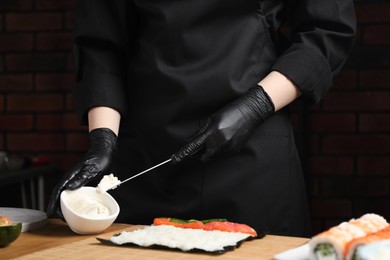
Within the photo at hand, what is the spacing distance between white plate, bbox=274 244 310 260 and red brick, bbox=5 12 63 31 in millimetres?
2489

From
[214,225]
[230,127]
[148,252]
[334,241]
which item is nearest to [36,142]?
[230,127]

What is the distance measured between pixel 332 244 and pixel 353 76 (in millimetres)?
2135

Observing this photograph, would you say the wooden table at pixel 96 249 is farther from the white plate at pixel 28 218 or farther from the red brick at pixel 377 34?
the red brick at pixel 377 34

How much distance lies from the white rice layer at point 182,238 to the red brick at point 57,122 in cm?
208

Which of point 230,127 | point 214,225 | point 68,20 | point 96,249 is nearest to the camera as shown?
point 96,249

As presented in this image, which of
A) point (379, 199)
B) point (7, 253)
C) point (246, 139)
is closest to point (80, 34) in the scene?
point (246, 139)

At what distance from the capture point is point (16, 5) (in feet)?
11.7

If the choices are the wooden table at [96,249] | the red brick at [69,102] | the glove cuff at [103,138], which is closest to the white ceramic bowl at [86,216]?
the wooden table at [96,249]

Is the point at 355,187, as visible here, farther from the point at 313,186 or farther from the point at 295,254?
the point at 295,254

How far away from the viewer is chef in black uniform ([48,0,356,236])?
5.66ft

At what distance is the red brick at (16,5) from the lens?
355 cm

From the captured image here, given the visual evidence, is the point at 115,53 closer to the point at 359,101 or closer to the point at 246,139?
the point at 246,139

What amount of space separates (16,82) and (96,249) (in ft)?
7.70

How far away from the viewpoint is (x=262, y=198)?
1.76 meters
